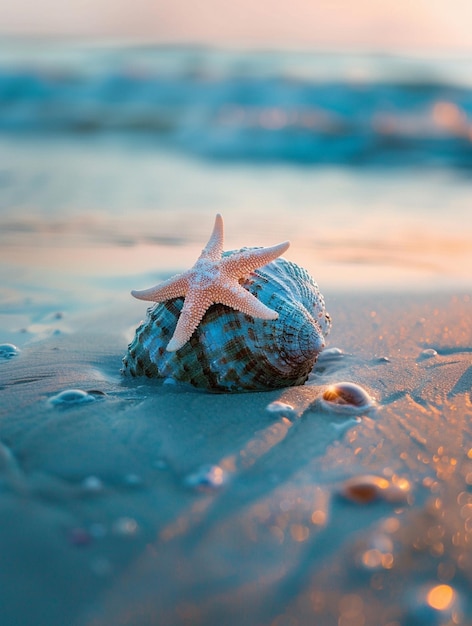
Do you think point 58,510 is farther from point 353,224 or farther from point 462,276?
point 353,224

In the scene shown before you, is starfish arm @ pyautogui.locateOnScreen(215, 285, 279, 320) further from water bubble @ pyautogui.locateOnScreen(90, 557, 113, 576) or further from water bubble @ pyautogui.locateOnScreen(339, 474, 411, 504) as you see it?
water bubble @ pyautogui.locateOnScreen(90, 557, 113, 576)

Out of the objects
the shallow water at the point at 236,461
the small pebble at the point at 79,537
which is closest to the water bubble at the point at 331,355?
the shallow water at the point at 236,461

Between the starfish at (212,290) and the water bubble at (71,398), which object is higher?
the starfish at (212,290)

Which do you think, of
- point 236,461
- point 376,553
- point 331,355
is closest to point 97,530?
point 236,461

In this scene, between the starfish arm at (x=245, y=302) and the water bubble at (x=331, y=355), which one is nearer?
the starfish arm at (x=245, y=302)

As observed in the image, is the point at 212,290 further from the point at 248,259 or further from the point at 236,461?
the point at 236,461

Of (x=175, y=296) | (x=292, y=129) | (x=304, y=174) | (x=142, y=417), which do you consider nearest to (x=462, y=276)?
(x=175, y=296)

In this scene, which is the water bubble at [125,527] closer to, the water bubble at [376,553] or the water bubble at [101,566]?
the water bubble at [101,566]
